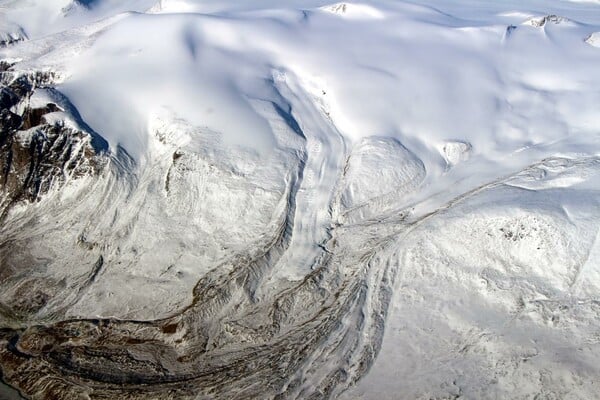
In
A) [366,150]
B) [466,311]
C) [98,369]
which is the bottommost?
[98,369]

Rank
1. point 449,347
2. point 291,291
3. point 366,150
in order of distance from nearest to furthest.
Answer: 1. point 449,347
2. point 291,291
3. point 366,150

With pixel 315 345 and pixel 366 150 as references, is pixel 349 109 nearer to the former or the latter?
pixel 366 150

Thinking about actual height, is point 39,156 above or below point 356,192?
above

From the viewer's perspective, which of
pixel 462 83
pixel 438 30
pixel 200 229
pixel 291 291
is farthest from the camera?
pixel 438 30

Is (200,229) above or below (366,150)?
below

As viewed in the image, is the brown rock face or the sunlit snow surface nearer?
the sunlit snow surface

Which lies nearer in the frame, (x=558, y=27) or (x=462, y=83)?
(x=462, y=83)

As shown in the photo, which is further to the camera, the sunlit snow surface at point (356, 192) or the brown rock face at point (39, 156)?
the brown rock face at point (39, 156)

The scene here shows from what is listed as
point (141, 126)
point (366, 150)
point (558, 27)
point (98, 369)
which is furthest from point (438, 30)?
point (98, 369)
